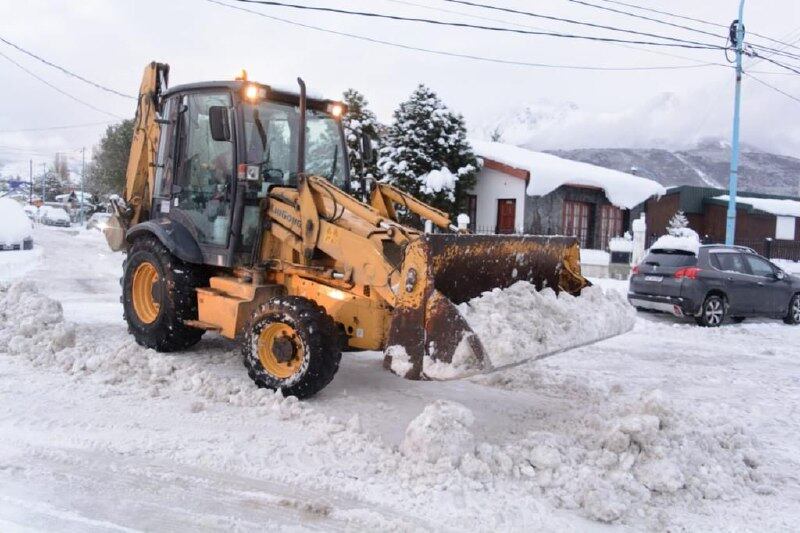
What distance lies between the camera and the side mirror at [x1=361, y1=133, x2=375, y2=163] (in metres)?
7.27

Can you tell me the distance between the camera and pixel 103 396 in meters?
5.59

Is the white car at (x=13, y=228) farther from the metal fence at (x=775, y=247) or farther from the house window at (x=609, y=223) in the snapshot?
the metal fence at (x=775, y=247)

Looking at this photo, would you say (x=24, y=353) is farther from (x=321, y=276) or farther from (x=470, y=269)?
(x=470, y=269)

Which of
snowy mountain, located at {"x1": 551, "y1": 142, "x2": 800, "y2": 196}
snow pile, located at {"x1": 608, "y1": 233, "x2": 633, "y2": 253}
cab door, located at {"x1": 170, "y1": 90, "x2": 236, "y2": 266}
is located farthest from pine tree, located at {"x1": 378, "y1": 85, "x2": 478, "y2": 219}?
snowy mountain, located at {"x1": 551, "y1": 142, "x2": 800, "y2": 196}

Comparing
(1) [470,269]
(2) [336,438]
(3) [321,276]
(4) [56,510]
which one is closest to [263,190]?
(3) [321,276]

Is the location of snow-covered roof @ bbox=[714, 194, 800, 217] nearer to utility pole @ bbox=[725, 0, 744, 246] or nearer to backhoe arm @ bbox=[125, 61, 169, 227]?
utility pole @ bbox=[725, 0, 744, 246]

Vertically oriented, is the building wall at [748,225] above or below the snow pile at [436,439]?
above

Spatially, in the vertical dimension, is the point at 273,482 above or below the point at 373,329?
below

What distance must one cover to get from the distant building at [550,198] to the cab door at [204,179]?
16.7m

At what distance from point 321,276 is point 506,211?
18.8 meters

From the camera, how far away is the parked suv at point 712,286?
11.8 meters

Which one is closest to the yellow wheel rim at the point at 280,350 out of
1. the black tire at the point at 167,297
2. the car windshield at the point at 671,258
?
the black tire at the point at 167,297

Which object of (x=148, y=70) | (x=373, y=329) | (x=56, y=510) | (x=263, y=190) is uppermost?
(x=148, y=70)

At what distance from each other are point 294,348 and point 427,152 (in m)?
17.4
